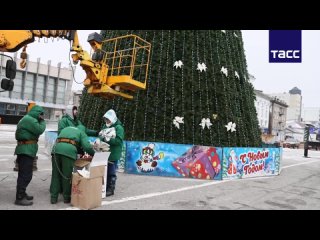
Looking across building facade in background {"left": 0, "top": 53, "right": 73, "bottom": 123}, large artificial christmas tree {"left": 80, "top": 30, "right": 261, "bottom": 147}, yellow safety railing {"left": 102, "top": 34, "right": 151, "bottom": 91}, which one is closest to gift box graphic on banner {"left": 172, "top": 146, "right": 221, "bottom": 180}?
large artificial christmas tree {"left": 80, "top": 30, "right": 261, "bottom": 147}

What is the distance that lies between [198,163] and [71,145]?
18.4 ft

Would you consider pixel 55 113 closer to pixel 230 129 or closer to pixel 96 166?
pixel 230 129

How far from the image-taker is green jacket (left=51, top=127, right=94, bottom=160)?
645 centimetres

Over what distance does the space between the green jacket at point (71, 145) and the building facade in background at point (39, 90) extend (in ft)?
169

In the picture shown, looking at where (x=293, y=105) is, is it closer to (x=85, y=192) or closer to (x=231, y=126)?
(x=231, y=126)

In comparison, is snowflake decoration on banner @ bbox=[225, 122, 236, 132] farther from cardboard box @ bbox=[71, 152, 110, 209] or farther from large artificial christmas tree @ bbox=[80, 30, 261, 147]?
cardboard box @ bbox=[71, 152, 110, 209]

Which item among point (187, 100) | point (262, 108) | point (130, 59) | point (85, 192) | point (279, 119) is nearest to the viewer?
point (85, 192)

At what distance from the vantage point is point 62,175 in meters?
6.44

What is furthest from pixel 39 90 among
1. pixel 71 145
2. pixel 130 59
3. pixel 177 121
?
pixel 71 145

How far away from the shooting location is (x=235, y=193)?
350 inches

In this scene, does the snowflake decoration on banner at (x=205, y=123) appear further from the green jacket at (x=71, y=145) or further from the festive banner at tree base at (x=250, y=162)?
the green jacket at (x=71, y=145)

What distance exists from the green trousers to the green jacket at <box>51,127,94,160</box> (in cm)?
10

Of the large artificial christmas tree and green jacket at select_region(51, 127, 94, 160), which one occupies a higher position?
the large artificial christmas tree

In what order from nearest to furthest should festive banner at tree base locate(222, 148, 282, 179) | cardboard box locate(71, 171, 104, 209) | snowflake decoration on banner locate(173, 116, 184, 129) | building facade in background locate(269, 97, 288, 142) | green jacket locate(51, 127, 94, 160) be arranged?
1. cardboard box locate(71, 171, 104, 209)
2. green jacket locate(51, 127, 94, 160)
3. festive banner at tree base locate(222, 148, 282, 179)
4. snowflake decoration on banner locate(173, 116, 184, 129)
5. building facade in background locate(269, 97, 288, 142)
